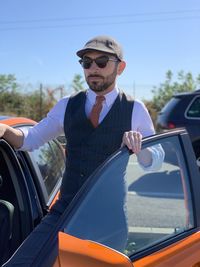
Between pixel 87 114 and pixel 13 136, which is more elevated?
pixel 87 114

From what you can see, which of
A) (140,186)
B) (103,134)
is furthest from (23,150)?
(140,186)

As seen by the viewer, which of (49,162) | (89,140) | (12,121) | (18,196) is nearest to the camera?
(89,140)

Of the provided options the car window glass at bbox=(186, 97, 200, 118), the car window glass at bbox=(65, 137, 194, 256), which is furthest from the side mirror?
the car window glass at bbox=(186, 97, 200, 118)

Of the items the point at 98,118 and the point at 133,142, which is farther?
the point at 98,118

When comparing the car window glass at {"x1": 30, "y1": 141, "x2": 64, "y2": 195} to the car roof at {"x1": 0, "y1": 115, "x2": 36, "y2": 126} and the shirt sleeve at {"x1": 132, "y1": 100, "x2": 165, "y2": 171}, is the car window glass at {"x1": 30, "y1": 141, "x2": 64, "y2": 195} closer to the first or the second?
the car roof at {"x1": 0, "y1": 115, "x2": 36, "y2": 126}

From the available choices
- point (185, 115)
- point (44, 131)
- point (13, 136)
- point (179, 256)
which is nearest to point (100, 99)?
point (44, 131)

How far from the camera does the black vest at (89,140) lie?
2484 mm

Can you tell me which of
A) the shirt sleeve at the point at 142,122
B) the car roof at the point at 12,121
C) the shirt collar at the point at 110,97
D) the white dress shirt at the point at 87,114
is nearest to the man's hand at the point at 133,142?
the white dress shirt at the point at 87,114

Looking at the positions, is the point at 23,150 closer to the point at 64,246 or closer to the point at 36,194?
the point at 36,194

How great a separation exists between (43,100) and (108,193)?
2002 cm

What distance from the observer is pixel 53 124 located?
281cm

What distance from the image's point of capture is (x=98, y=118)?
102 inches

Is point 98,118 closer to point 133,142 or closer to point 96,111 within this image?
point 96,111

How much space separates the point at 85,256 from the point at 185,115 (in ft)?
26.3
